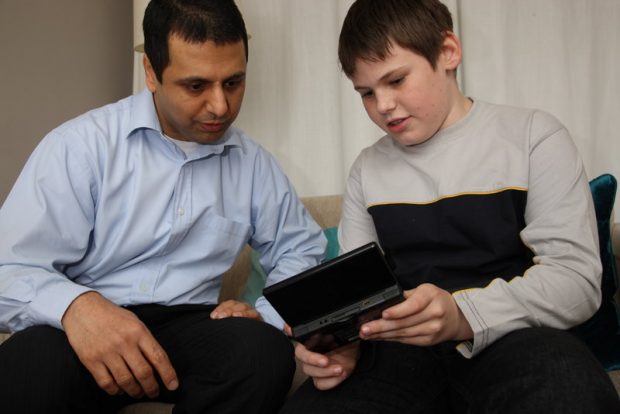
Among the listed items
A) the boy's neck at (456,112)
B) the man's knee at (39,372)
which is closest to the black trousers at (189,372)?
the man's knee at (39,372)

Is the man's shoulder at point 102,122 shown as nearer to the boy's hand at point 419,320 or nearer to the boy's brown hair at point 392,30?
the boy's brown hair at point 392,30

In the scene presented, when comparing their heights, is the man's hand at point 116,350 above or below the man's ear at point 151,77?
below

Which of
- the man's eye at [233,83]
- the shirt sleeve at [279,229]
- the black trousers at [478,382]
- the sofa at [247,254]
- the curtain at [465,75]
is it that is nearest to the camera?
the black trousers at [478,382]

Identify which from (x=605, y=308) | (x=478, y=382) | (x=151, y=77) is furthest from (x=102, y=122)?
(x=605, y=308)

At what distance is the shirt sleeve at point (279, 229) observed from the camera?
1.26m

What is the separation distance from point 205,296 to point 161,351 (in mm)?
305

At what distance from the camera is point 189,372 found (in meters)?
0.95

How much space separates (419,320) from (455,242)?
24 centimetres

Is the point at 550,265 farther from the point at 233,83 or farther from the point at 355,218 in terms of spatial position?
the point at 233,83

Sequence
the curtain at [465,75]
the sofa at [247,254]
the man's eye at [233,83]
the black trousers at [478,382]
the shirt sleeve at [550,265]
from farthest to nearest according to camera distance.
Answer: the curtain at [465,75] → the sofa at [247,254] → the man's eye at [233,83] → the shirt sleeve at [550,265] → the black trousers at [478,382]

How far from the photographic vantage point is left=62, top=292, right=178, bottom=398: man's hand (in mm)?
855

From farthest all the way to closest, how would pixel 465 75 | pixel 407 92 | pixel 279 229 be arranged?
pixel 465 75 < pixel 279 229 < pixel 407 92

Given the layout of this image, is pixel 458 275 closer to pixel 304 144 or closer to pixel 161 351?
pixel 161 351

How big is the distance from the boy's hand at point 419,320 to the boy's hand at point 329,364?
98mm
